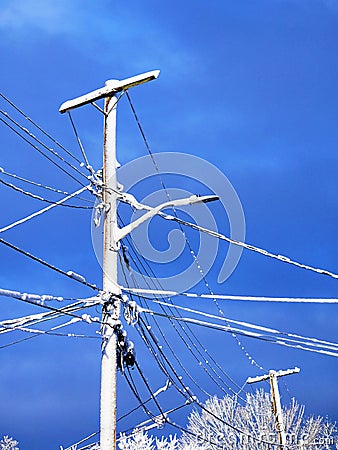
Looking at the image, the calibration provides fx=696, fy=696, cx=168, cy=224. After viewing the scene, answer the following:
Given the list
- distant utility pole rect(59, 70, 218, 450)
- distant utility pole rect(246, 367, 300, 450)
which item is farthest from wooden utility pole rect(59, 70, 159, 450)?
distant utility pole rect(246, 367, 300, 450)

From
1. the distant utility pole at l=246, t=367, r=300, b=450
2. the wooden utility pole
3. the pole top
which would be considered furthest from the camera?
the distant utility pole at l=246, t=367, r=300, b=450

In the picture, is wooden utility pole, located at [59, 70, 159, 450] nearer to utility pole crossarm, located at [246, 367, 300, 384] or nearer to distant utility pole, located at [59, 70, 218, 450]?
distant utility pole, located at [59, 70, 218, 450]

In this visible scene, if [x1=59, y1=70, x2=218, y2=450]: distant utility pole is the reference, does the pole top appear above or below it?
above

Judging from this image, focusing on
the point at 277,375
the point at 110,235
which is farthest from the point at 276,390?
the point at 110,235

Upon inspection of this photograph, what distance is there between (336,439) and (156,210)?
3442cm

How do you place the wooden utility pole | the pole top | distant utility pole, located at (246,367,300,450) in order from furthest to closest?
distant utility pole, located at (246,367,300,450) < the pole top < the wooden utility pole

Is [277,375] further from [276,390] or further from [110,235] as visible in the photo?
[110,235]

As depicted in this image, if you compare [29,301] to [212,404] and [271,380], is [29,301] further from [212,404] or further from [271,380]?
[212,404]

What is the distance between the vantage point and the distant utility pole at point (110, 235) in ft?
29.5

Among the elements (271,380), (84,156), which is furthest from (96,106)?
(271,380)

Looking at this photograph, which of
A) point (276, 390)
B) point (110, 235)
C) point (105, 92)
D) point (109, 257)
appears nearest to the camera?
point (109, 257)

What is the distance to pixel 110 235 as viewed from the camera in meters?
9.90

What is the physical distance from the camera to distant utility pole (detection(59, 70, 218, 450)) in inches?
354

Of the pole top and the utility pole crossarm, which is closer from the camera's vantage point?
the pole top
